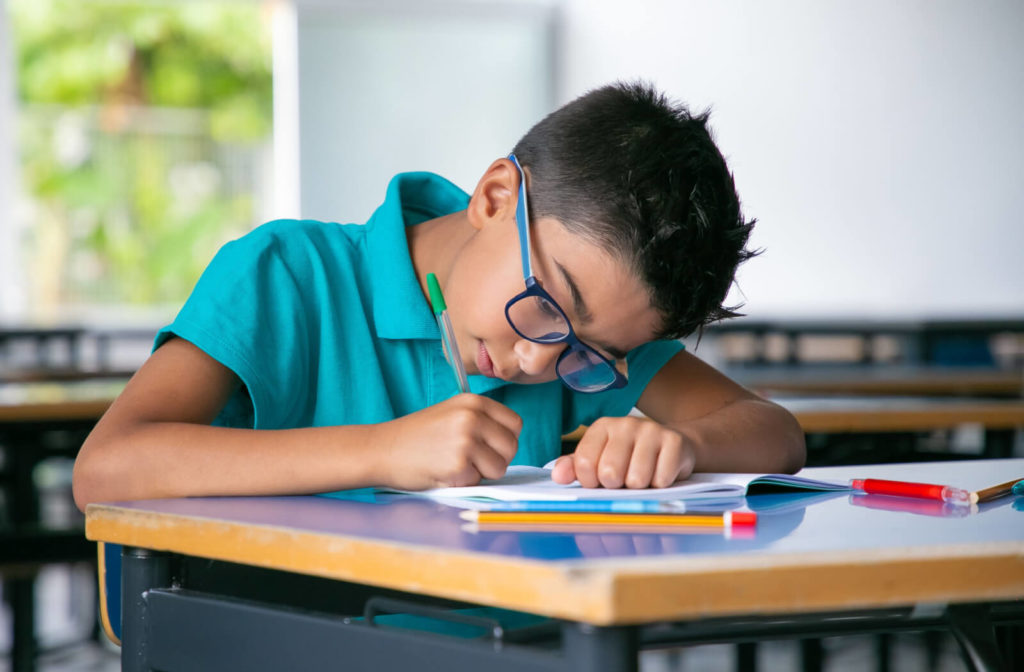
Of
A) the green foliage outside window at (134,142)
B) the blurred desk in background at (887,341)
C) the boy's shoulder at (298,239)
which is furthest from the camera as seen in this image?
the green foliage outside window at (134,142)

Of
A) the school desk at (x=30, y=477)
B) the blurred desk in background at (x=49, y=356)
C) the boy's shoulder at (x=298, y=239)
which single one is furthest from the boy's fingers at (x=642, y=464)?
the blurred desk in background at (x=49, y=356)

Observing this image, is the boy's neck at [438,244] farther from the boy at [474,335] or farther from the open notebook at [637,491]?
the open notebook at [637,491]

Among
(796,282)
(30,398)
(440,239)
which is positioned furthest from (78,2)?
(440,239)

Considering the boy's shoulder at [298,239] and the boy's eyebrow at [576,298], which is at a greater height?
the boy's shoulder at [298,239]

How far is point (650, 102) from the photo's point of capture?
1098 millimetres

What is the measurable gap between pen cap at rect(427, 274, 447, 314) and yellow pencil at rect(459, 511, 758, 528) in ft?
1.23

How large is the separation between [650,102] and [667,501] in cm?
48

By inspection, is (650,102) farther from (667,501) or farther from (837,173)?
(837,173)

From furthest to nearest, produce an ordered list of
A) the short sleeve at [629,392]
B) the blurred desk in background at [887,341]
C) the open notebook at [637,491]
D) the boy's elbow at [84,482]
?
1. the blurred desk in background at [887,341]
2. the short sleeve at [629,392]
3. the boy's elbow at [84,482]
4. the open notebook at [637,491]

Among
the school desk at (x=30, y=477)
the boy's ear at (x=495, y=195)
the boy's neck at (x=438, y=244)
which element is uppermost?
the boy's ear at (x=495, y=195)

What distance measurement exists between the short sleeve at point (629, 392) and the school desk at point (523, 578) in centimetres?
44

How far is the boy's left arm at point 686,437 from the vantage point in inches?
34.0

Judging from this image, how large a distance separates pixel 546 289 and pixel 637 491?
0.73 feet

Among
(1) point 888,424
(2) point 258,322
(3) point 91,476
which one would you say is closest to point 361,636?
(3) point 91,476
